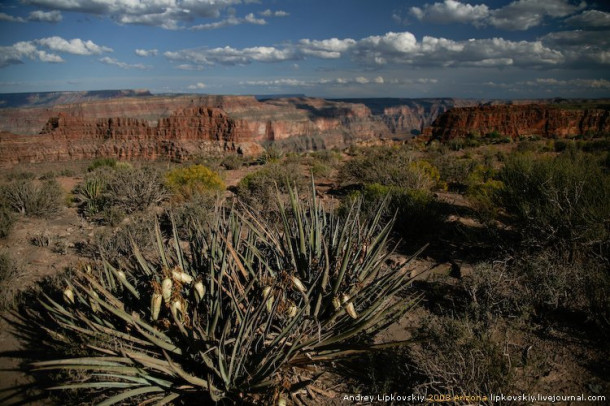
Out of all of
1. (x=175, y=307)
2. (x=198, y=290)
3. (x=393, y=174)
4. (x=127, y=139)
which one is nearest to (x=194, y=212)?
(x=198, y=290)

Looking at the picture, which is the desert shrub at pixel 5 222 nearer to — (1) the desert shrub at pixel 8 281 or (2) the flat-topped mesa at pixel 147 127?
(1) the desert shrub at pixel 8 281

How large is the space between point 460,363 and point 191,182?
8.22m

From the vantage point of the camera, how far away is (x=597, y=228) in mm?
4148

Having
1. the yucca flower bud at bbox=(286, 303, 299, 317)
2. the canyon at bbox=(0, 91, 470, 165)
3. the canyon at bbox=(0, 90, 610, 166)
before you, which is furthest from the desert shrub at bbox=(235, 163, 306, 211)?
the canyon at bbox=(0, 91, 470, 165)

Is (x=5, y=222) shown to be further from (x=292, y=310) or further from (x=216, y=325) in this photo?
(x=292, y=310)

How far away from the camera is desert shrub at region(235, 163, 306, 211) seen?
780 centimetres

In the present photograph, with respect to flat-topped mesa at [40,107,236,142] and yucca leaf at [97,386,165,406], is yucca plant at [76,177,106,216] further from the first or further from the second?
flat-topped mesa at [40,107,236,142]

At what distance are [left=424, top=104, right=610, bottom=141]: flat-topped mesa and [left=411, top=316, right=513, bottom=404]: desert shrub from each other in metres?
38.5

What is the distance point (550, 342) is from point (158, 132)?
252 ft

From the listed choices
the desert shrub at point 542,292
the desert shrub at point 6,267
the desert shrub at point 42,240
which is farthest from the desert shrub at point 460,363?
the desert shrub at point 42,240

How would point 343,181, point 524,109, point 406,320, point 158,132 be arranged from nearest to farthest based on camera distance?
point 406,320 < point 343,181 < point 524,109 < point 158,132

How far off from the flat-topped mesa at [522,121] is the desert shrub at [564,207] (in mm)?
35369

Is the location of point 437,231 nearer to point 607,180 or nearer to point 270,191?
point 607,180

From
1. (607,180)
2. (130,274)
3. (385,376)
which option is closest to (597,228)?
(607,180)
